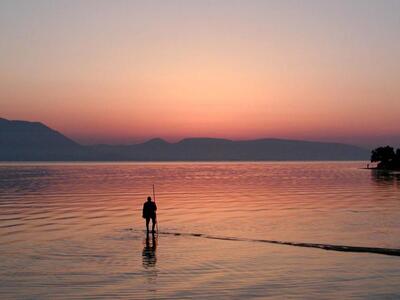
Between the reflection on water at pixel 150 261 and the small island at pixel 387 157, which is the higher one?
the small island at pixel 387 157

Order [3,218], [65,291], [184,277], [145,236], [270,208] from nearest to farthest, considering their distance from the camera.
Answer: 1. [65,291]
2. [184,277]
3. [145,236]
4. [3,218]
5. [270,208]

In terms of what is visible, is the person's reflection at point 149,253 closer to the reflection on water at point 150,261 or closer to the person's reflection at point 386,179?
the reflection on water at point 150,261

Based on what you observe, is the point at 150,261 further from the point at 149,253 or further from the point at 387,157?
the point at 387,157

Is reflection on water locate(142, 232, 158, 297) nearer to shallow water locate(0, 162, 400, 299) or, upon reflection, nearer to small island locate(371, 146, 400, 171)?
shallow water locate(0, 162, 400, 299)

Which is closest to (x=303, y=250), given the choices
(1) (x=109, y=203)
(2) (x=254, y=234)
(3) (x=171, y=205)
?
(2) (x=254, y=234)

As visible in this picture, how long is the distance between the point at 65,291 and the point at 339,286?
913 cm

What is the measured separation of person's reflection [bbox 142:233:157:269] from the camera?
21.4m

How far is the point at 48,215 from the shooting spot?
134 ft

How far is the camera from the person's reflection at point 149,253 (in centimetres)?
2144

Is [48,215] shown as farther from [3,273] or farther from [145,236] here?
[3,273]

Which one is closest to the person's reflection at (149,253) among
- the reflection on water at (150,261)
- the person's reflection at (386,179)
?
the reflection on water at (150,261)

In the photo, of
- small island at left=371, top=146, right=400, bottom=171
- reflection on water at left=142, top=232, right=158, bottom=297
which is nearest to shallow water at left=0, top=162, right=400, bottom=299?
reflection on water at left=142, top=232, right=158, bottom=297

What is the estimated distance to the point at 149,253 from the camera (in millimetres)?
24047

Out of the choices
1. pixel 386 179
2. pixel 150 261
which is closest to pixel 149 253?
pixel 150 261
